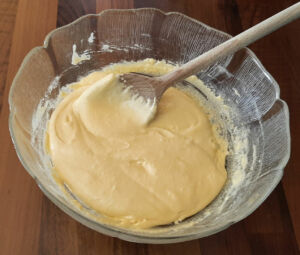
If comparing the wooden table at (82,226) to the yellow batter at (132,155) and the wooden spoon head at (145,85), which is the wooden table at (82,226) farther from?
the wooden spoon head at (145,85)

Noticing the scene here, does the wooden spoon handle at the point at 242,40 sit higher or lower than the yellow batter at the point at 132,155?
higher

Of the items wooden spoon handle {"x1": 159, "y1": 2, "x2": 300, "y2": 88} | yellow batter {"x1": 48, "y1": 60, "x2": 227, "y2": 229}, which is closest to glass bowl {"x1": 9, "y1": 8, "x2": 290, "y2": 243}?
yellow batter {"x1": 48, "y1": 60, "x2": 227, "y2": 229}

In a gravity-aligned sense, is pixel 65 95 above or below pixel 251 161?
above

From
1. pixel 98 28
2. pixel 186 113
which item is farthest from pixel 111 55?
pixel 186 113

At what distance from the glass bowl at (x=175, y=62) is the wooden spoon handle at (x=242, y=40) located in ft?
0.58

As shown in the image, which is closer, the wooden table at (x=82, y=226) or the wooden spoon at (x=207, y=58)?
the wooden table at (x=82, y=226)

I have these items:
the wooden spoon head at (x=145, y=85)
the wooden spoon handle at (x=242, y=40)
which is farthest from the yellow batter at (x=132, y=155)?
the wooden spoon handle at (x=242, y=40)

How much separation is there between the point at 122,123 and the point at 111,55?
1.17 feet

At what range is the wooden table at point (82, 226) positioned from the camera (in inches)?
40.6

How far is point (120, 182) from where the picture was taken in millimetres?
1100

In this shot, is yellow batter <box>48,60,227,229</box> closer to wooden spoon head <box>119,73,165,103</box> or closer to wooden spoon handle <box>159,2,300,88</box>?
wooden spoon head <box>119,73,165,103</box>

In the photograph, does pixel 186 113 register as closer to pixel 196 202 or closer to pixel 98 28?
pixel 196 202

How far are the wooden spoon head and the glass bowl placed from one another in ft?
0.74

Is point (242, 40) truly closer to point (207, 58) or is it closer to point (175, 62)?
point (207, 58)
